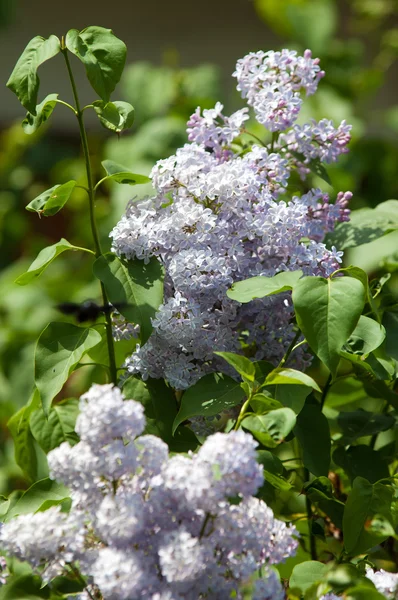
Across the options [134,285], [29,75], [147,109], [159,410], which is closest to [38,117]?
[29,75]

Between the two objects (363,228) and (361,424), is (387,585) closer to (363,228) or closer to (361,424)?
A: (361,424)

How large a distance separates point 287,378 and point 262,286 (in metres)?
0.08

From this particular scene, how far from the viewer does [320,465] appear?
760 millimetres

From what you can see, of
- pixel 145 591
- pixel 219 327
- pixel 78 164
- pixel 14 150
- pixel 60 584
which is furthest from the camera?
pixel 14 150

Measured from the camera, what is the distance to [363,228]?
922mm

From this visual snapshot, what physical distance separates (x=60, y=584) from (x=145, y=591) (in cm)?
13

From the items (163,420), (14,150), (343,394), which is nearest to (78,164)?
(14,150)

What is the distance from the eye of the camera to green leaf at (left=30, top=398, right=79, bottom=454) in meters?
0.85

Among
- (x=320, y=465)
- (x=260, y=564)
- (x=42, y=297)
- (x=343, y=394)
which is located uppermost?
(x=260, y=564)

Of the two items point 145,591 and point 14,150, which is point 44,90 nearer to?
point 14,150

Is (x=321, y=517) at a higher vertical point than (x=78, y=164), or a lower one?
higher

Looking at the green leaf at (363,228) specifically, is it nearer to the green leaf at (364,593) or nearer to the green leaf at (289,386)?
the green leaf at (289,386)

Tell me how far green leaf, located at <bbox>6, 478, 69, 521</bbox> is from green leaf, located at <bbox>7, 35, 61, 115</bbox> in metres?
0.32

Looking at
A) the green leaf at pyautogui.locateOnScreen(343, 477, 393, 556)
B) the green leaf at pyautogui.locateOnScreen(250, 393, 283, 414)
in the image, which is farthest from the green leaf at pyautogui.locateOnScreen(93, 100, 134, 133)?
the green leaf at pyautogui.locateOnScreen(343, 477, 393, 556)
